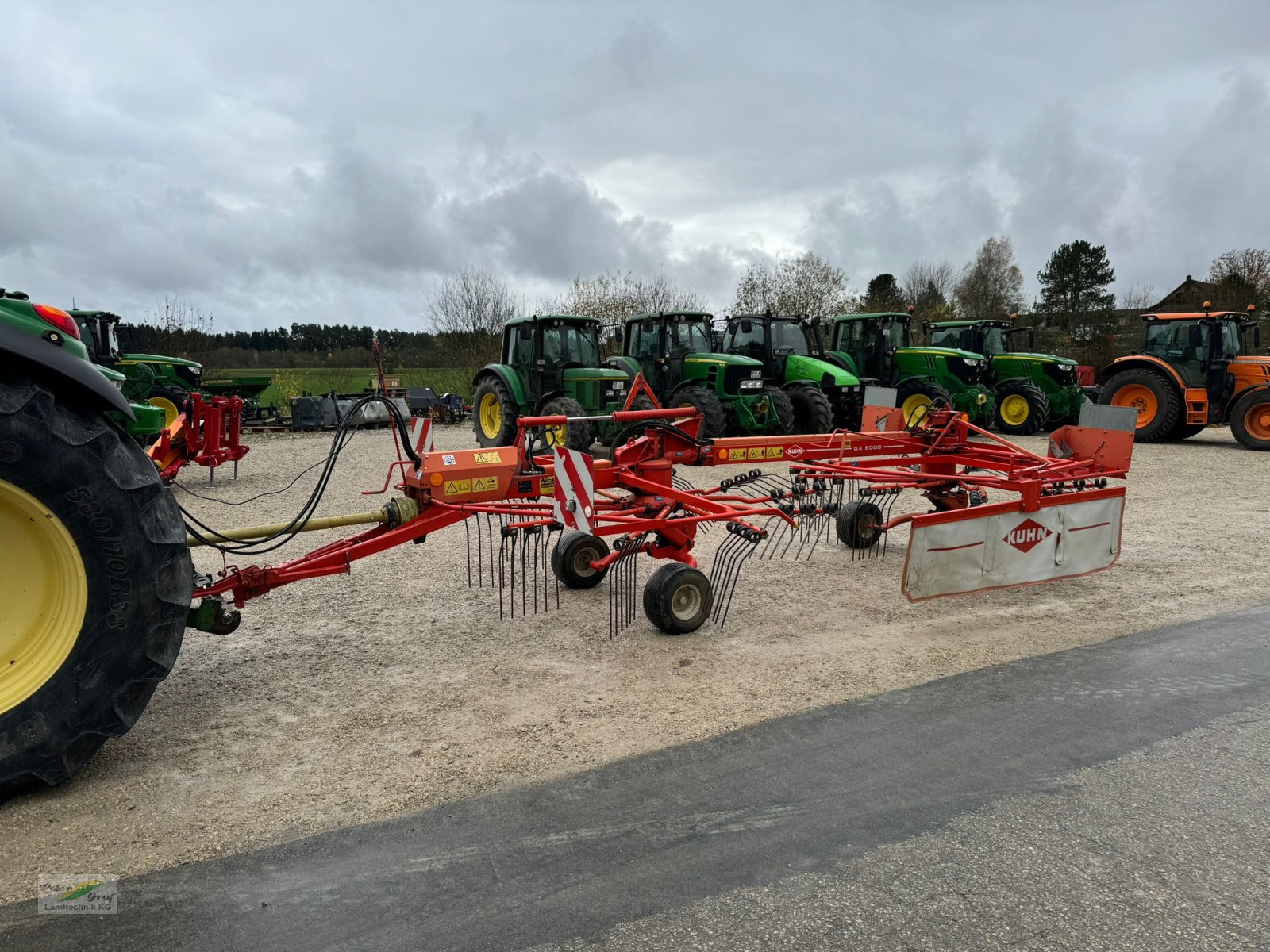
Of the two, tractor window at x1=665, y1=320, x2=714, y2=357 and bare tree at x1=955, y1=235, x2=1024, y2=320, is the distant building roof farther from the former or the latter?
tractor window at x1=665, y1=320, x2=714, y2=357

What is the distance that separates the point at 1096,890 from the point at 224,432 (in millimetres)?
10351

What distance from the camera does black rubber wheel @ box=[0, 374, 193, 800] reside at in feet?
9.11

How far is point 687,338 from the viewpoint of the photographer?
48.2 ft

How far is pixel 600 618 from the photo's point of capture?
523 centimetres

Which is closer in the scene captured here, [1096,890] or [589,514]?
[1096,890]

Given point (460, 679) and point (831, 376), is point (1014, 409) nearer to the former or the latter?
point (831, 376)

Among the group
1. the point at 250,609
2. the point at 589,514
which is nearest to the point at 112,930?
the point at 589,514

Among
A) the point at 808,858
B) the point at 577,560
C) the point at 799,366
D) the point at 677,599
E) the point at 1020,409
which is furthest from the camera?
the point at 1020,409

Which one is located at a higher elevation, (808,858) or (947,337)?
(947,337)

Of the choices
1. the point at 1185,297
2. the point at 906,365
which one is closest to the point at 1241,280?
the point at 1185,297

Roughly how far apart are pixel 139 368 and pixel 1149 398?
16831 mm

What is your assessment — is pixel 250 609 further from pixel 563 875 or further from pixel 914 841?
pixel 914 841

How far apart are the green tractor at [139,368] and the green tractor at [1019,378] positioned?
1446 cm

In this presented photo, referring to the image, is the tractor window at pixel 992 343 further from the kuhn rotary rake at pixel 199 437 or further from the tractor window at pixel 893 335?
the kuhn rotary rake at pixel 199 437
